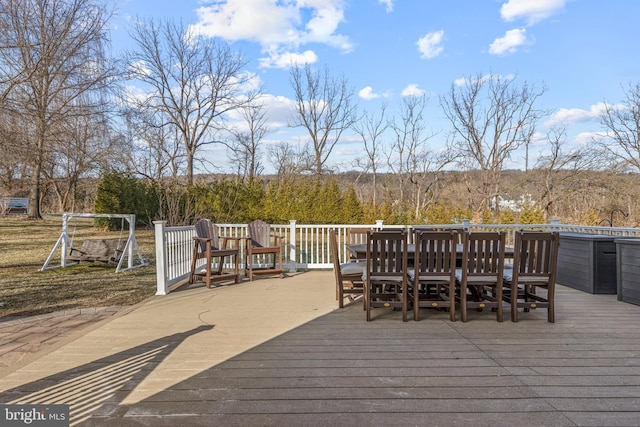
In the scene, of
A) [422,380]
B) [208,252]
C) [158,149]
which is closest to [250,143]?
[158,149]

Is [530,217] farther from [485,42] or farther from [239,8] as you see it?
[239,8]

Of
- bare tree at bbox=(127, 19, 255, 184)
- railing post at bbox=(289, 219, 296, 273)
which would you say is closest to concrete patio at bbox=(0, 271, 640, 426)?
railing post at bbox=(289, 219, 296, 273)

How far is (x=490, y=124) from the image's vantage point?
56.5ft

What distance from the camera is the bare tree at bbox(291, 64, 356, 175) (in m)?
20.2

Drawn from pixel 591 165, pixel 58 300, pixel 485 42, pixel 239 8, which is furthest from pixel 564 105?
pixel 58 300

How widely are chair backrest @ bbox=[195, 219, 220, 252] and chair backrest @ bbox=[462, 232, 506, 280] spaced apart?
369 centimetres

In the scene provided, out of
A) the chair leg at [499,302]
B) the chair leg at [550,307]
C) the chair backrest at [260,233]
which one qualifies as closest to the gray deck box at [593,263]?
the chair leg at [550,307]

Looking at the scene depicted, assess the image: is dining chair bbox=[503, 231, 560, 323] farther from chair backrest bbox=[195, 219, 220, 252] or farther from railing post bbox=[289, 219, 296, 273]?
chair backrest bbox=[195, 219, 220, 252]

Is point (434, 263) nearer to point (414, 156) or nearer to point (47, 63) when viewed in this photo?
point (47, 63)

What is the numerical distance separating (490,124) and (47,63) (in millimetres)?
16731

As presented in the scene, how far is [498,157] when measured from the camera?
1703 cm

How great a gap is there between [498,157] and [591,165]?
12.1ft

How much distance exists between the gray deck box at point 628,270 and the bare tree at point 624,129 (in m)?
14.7

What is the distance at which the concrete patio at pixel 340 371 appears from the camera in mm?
1852
